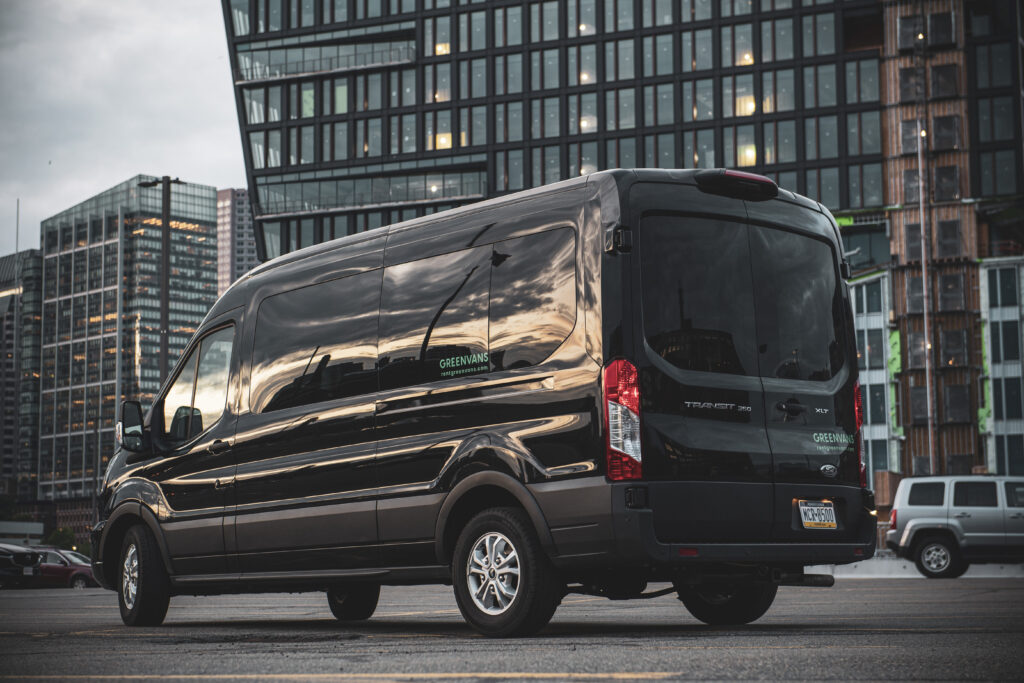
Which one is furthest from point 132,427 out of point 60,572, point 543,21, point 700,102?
point 543,21

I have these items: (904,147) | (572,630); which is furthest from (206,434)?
(904,147)

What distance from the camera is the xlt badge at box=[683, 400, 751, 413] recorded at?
23.3ft

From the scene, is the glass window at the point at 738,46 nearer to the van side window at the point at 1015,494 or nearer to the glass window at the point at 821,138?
the glass window at the point at 821,138

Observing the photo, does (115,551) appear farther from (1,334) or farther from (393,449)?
(1,334)

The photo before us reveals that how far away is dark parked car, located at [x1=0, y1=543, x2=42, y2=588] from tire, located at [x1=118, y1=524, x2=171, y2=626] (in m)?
18.3

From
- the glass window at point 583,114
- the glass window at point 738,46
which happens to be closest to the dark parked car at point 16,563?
the glass window at point 583,114

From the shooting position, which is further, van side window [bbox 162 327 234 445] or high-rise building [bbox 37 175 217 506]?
high-rise building [bbox 37 175 217 506]

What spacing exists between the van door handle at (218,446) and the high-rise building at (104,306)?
135m

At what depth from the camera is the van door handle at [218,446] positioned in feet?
31.4

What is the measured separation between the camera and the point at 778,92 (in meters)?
71.5

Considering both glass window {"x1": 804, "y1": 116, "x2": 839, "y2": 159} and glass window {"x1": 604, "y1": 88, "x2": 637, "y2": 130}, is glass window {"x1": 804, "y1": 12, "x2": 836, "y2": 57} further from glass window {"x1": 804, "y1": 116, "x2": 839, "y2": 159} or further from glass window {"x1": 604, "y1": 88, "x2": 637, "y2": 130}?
glass window {"x1": 604, "y1": 88, "x2": 637, "y2": 130}

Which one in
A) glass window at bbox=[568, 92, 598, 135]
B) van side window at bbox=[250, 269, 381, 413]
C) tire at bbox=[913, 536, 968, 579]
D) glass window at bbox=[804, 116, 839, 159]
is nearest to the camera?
van side window at bbox=[250, 269, 381, 413]

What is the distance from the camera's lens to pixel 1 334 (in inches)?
6412

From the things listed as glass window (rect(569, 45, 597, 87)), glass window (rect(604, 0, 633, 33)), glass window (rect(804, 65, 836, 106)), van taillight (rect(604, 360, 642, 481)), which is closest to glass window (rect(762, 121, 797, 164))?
glass window (rect(804, 65, 836, 106))
